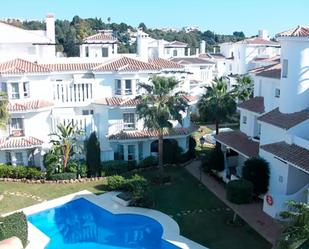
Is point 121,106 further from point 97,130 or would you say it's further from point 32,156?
point 32,156

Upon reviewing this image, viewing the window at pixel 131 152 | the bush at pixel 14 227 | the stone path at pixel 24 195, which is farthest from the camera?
the window at pixel 131 152

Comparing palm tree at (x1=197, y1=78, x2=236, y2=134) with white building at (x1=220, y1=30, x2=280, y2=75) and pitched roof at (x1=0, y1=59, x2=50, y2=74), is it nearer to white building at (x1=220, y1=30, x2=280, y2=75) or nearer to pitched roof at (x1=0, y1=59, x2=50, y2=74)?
pitched roof at (x1=0, y1=59, x2=50, y2=74)

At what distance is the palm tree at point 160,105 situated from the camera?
34.4 meters

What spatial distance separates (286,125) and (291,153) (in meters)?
2.69

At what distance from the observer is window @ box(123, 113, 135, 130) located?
4153 cm

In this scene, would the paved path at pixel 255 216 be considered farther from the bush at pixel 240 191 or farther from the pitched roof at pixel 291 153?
the pitched roof at pixel 291 153

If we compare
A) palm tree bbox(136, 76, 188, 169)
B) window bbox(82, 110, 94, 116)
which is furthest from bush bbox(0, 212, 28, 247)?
window bbox(82, 110, 94, 116)

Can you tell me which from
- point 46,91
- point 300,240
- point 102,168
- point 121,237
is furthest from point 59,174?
point 300,240

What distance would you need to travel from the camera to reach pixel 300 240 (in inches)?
604

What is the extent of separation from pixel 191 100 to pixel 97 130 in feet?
36.6

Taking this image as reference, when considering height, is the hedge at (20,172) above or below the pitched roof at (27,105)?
below

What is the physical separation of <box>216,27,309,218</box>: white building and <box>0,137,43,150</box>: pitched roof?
1928 centimetres

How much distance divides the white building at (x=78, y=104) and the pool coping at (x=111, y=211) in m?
7.68

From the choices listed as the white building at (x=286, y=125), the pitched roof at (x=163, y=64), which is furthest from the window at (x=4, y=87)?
the white building at (x=286, y=125)
